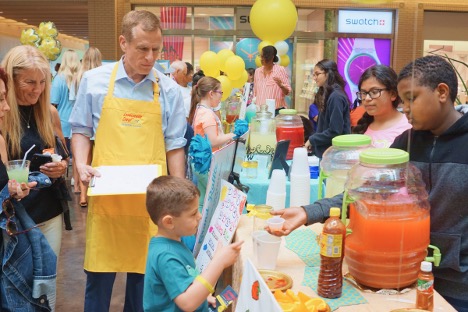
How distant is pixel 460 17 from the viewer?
39.8ft

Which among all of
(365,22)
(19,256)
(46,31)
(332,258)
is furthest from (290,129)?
(365,22)

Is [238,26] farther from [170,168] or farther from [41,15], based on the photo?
[170,168]

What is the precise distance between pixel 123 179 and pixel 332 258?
4.00 ft

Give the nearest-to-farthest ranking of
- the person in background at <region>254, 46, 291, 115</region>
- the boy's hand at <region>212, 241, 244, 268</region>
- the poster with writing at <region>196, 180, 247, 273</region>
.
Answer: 1. the boy's hand at <region>212, 241, 244, 268</region>
2. the poster with writing at <region>196, 180, 247, 273</region>
3. the person in background at <region>254, 46, 291, 115</region>

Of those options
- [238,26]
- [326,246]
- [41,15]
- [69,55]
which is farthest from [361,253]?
[41,15]

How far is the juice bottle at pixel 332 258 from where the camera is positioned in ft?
5.04

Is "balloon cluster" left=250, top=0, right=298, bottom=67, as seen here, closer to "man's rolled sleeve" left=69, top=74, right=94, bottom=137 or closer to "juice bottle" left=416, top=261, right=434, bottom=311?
"man's rolled sleeve" left=69, top=74, right=94, bottom=137

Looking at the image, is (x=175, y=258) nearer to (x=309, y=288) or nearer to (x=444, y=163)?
(x=309, y=288)

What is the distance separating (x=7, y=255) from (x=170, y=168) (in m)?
0.91

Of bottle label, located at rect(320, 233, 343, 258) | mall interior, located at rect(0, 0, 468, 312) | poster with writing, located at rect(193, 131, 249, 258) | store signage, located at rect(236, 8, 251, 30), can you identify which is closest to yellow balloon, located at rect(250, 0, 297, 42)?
poster with writing, located at rect(193, 131, 249, 258)

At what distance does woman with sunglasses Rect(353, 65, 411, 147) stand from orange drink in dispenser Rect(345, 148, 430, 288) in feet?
4.54

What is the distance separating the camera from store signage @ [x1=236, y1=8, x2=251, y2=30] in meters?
11.3

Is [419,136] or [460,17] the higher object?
[460,17]

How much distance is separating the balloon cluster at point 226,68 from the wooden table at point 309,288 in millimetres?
4419
